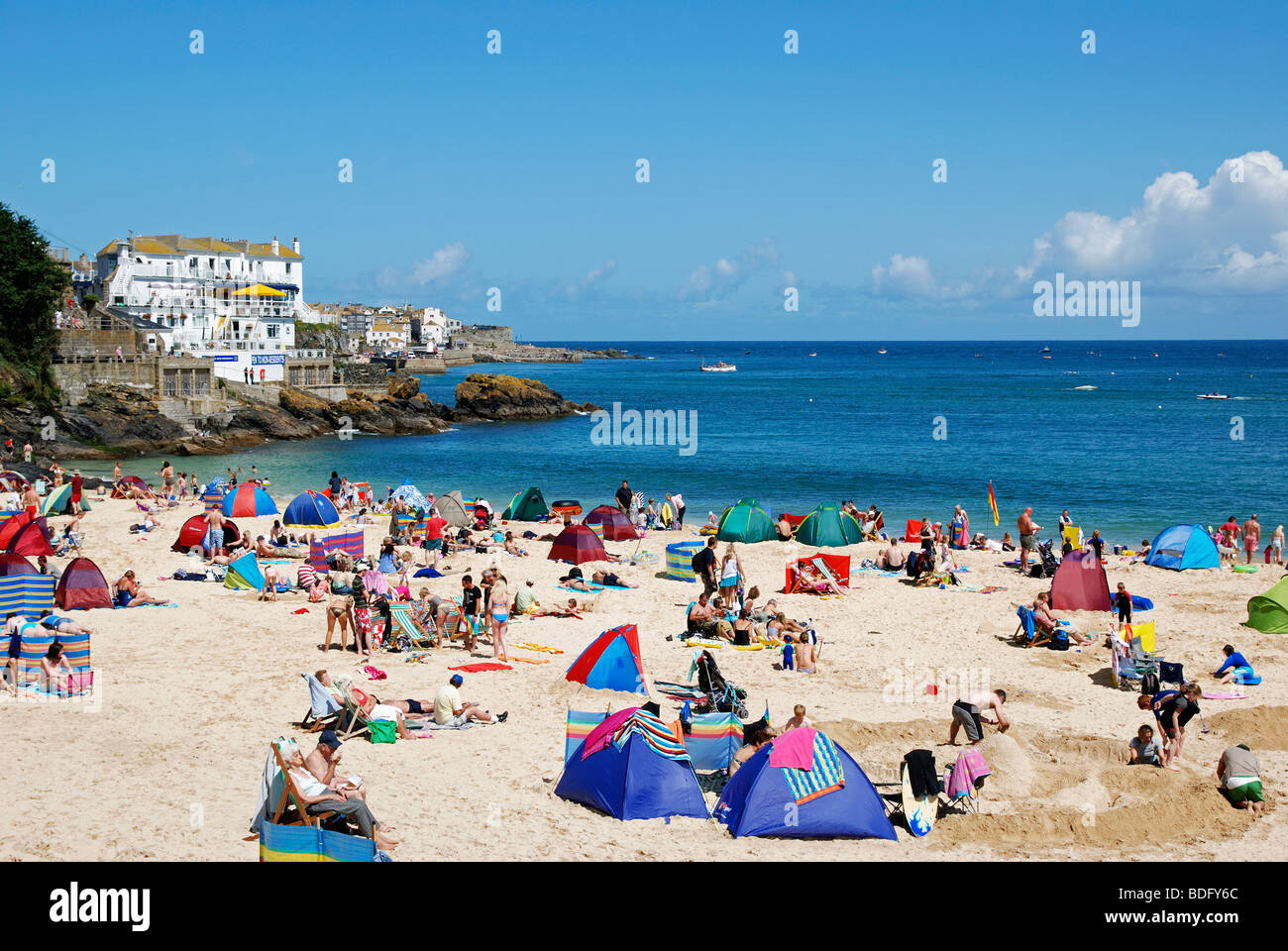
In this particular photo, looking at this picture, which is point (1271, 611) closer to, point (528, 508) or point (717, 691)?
point (717, 691)

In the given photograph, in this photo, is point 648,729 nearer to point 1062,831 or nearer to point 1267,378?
point 1062,831

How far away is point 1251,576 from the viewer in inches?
780

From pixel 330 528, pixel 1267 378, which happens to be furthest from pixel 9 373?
pixel 1267 378

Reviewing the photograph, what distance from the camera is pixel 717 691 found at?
12016 mm

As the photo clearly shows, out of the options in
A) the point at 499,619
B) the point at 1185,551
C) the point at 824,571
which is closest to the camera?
the point at 499,619

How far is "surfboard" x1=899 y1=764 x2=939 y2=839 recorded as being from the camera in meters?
8.99

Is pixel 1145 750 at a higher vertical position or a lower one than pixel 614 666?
lower

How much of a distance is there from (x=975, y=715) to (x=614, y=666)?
435 cm

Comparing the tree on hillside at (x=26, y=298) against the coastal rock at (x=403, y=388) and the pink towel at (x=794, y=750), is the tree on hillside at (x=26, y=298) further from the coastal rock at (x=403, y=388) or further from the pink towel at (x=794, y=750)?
the pink towel at (x=794, y=750)

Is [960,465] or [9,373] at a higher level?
[9,373]

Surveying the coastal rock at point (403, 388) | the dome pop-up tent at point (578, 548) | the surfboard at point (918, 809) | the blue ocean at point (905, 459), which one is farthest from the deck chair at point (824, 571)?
the coastal rock at point (403, 388)

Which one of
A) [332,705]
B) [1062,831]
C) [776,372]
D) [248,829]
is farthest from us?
[776,372]

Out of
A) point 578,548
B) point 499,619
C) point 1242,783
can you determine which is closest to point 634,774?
point 499,619
